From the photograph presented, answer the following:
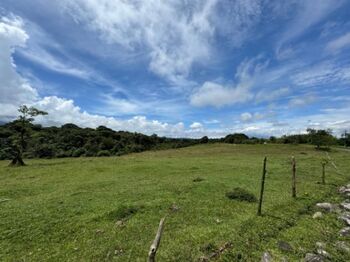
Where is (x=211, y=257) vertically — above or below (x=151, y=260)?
below

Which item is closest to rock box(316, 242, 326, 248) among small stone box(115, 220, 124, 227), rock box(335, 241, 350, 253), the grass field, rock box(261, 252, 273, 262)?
the grass field

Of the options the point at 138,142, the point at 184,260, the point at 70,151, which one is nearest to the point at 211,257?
the point at 184,260

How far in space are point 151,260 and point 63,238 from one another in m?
5.55

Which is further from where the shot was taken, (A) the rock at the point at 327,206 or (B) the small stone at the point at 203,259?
(A) the rock at the point at 327,206

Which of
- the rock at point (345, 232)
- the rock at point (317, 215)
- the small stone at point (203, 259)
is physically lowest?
the small stone at point (203, 259)

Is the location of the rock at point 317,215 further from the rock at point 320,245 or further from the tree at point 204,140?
the tree at point 204,140

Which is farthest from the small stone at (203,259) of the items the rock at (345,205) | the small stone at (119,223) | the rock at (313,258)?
the rock at (345,205)

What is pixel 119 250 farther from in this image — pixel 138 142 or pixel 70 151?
pixel 138 142

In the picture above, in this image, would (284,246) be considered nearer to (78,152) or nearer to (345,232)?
(345,232)

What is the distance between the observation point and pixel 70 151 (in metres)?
55.8

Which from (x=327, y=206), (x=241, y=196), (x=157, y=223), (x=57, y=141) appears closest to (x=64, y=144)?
(x=57, y=141)

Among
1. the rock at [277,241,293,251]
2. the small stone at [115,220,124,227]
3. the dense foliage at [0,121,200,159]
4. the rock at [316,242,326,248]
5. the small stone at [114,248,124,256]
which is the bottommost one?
the small stone at [114,248,124,256]

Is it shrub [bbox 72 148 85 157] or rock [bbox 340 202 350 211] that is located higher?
shrub [bbox 72 148 85 157]

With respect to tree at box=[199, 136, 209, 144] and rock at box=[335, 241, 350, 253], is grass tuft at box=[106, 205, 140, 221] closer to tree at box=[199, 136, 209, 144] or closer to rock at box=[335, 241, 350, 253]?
rock at box=[335, 241, 350, 253]
